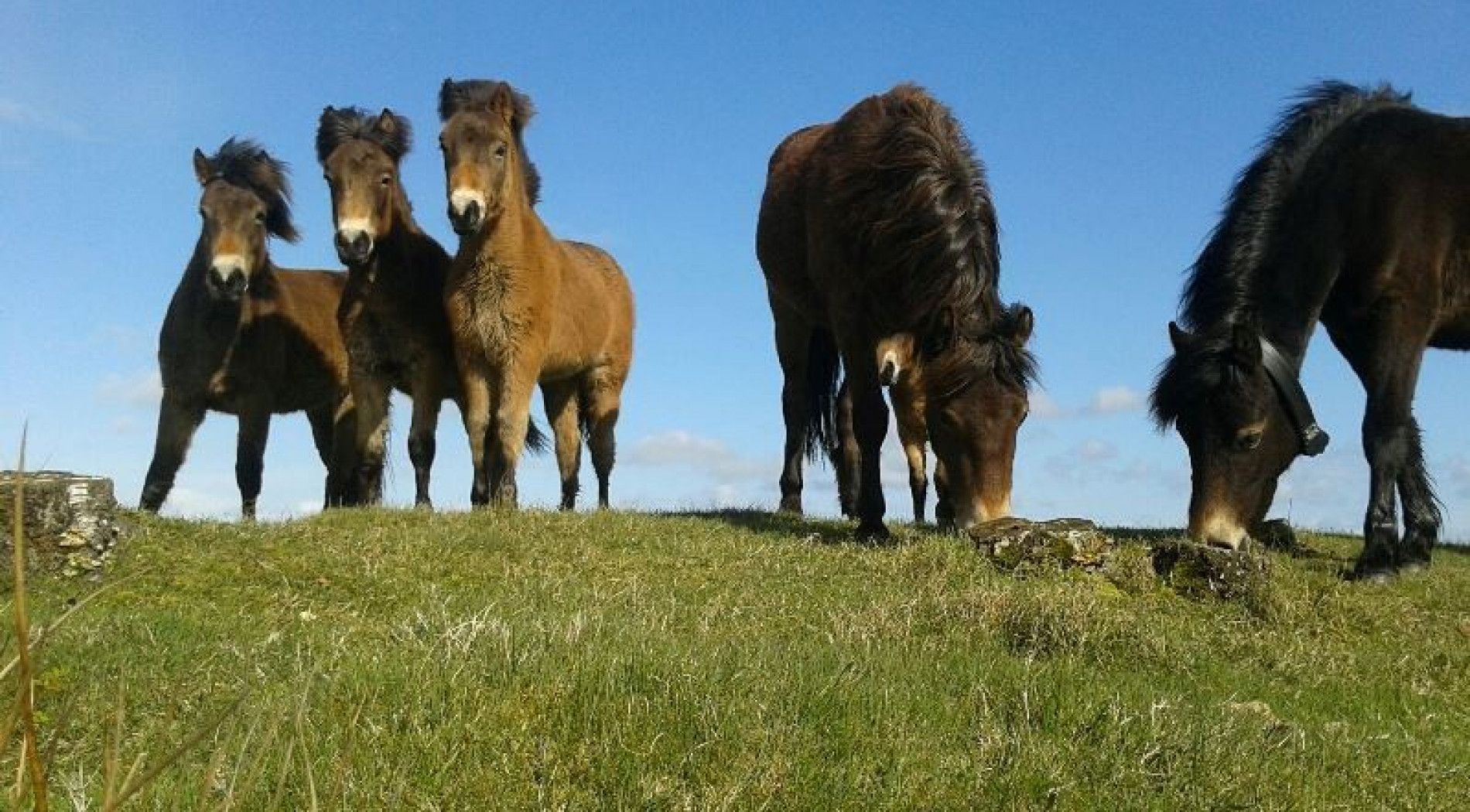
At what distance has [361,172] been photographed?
10.2 m

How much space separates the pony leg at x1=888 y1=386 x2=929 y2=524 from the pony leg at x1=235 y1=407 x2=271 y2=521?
573 centimetres

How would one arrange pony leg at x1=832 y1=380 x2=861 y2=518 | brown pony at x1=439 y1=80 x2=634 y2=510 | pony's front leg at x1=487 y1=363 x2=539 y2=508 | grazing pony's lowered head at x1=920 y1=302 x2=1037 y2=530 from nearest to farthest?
1. grazing pony's lowered head at x1=920 y1=302 x2=1037 y2=530
2. brown pony at x1=439 y1=80 x2=634 y2=510
3. pony's front leg at x1=487 y1=363 x2=539 y2=508
4. pony leg at x1=832 y1=380 x2=861 y2=518

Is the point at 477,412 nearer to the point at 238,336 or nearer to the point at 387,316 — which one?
the point at 387,316

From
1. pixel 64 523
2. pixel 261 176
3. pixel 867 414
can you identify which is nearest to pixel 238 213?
pixel 261 176

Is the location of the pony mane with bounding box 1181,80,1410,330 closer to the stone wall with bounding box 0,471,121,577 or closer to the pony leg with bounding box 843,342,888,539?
the pony leg with bounding box 843,342,888,539

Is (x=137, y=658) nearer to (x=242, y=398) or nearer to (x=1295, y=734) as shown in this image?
(x=1295, y=734)

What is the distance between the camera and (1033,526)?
813cm

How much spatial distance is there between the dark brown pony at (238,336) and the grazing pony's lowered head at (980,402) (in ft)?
18.7

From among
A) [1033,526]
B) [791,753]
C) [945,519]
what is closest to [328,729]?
[791,753]

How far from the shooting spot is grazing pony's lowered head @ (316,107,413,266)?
9.95 metres

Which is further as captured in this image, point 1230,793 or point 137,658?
point 137,658

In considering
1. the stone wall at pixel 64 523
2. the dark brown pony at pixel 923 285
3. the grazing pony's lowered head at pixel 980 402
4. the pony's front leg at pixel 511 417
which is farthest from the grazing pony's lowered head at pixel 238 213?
the grazing pony's lowered head at pixel 980 402

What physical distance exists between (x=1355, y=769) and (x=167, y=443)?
9942 mm

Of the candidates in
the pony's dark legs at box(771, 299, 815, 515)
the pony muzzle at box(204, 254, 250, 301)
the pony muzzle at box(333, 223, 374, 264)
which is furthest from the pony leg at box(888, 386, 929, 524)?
the pony muzzle at box(204, 254, 250, 301)
